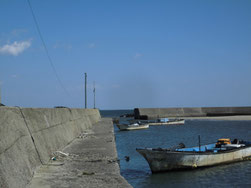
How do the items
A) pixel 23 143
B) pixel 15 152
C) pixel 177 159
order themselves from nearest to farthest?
pixel 15 152 < pixel 23 143 < pixel 177 159

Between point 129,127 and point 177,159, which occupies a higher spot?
point 177,159

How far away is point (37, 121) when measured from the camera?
428 inches

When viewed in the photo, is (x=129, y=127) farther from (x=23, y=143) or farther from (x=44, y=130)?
(x=23, y=143)

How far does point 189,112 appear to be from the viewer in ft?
369

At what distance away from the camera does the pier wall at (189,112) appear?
10656cm

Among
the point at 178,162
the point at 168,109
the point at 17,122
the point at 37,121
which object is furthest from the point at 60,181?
the point at 168,109

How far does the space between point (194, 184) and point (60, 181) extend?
8420mm

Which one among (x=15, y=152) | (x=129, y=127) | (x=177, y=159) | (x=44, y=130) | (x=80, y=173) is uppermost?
(x=44, y=130)

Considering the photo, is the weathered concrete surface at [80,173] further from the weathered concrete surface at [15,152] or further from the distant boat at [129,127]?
the distant boat at [129,127]

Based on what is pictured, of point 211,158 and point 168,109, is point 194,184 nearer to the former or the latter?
point 211,158

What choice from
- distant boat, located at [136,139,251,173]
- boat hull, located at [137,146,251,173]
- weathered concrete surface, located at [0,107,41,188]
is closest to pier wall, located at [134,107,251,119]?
distant boat, located at [136,139,251,173]

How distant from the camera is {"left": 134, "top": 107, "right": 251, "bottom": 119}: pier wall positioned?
10656 cm

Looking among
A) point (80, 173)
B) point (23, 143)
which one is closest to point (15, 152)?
point (23, 143)

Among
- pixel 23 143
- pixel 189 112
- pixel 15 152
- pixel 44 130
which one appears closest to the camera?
pixel 15 152
